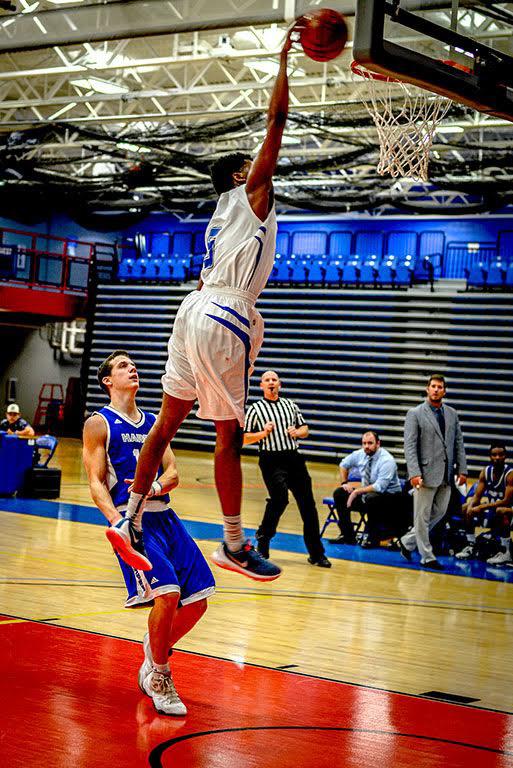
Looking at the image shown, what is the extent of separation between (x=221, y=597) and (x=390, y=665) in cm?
228

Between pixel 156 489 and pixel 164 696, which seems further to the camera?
pixel 156 489

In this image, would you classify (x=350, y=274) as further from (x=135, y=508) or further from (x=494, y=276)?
(x=135, y=508)

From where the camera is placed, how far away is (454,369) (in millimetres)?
21797

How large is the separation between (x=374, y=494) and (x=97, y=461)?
7095 millimetres

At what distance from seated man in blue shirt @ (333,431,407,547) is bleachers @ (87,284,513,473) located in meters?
9.36

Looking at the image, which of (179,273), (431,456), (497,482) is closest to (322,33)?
(431,456)

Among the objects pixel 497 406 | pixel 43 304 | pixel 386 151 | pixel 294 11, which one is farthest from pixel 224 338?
pixel 43 304

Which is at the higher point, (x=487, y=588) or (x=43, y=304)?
(x=43, y=304)

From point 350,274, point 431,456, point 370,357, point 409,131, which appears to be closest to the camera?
point 409,131

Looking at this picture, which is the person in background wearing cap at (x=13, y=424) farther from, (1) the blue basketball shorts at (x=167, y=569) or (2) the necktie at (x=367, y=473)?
(1) the blue basketball shorts at (x=167, y=569)

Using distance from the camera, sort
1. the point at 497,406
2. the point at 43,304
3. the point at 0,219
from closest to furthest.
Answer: the point at 497,406 → the point at 43,304 → the point at 0,219

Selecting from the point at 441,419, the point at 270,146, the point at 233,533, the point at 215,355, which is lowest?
the point at 233,533

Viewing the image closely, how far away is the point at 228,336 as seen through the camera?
165 inches

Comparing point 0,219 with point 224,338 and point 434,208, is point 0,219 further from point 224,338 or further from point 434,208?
point 224,338
